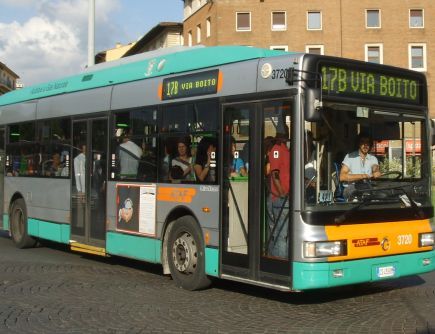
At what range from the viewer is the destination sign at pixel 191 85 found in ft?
27.2

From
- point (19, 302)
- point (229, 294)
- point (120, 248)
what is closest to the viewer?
point (19, 302)

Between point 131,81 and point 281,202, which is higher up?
point 131,81

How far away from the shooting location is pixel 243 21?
5319 cm

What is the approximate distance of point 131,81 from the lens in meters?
9.99

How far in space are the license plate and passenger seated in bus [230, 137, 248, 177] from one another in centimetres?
192

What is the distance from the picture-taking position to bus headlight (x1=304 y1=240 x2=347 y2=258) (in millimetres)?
6832

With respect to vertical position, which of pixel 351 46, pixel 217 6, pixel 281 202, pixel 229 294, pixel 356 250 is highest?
pixel 217 6

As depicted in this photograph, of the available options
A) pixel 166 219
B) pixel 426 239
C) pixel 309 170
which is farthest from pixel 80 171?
pixel 426 239

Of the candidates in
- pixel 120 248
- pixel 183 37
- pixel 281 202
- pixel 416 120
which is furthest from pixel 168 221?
pixel 183 37

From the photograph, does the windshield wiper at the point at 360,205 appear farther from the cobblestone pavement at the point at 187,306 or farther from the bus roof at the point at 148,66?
the bus roof at the point at 148,66

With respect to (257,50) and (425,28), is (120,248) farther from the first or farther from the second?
(425,28)

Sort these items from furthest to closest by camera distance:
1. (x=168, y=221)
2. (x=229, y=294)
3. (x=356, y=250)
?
(x=168, y=221)
(x=229, y=294)
(x=356, y=250)

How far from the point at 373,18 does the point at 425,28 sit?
4.31m

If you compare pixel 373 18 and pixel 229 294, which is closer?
pixel 229 294
